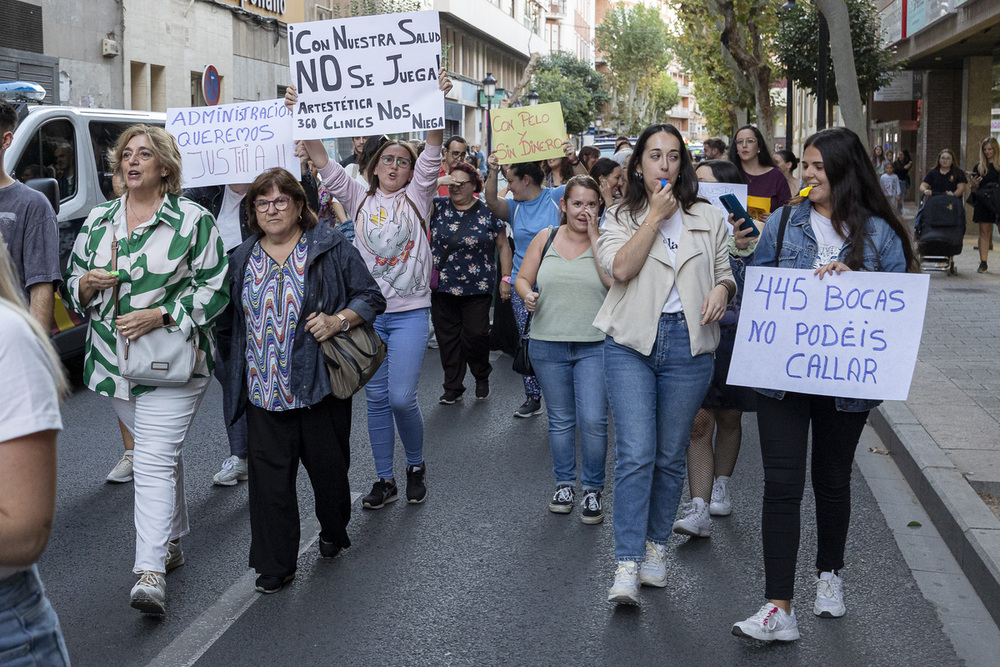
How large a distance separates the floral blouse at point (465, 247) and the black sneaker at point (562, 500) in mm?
2676

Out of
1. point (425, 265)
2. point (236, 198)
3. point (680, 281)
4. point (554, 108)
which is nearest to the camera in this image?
point (680, 281)

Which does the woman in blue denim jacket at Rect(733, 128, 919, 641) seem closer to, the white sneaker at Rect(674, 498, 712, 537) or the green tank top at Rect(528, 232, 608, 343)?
the white sneaker at Rect(674, 498, 712, 537)

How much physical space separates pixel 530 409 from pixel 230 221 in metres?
2.94

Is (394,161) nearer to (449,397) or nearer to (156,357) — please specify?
(156,357)

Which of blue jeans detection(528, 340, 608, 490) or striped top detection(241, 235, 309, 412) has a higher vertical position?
striped top detection(241, 235, 309, 412)

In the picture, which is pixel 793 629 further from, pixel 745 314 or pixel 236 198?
pixel 236 198

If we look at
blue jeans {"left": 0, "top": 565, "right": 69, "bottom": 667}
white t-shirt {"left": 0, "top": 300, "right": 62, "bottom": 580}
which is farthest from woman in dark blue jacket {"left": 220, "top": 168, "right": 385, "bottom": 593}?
white t-shirt {"left": 0, "top": 300, "right": 62, "bottom": 580}

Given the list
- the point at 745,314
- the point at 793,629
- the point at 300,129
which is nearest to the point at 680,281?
the point at 745,314

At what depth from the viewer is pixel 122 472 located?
6.96 m

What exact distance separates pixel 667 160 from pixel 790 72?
20.0m

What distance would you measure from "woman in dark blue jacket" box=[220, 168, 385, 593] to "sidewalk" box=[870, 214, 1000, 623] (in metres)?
Answer: 2.77

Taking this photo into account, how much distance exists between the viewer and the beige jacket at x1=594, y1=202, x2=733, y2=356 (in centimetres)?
471

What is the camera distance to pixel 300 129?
6699mm

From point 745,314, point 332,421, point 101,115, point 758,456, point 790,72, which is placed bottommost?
point 758,456
